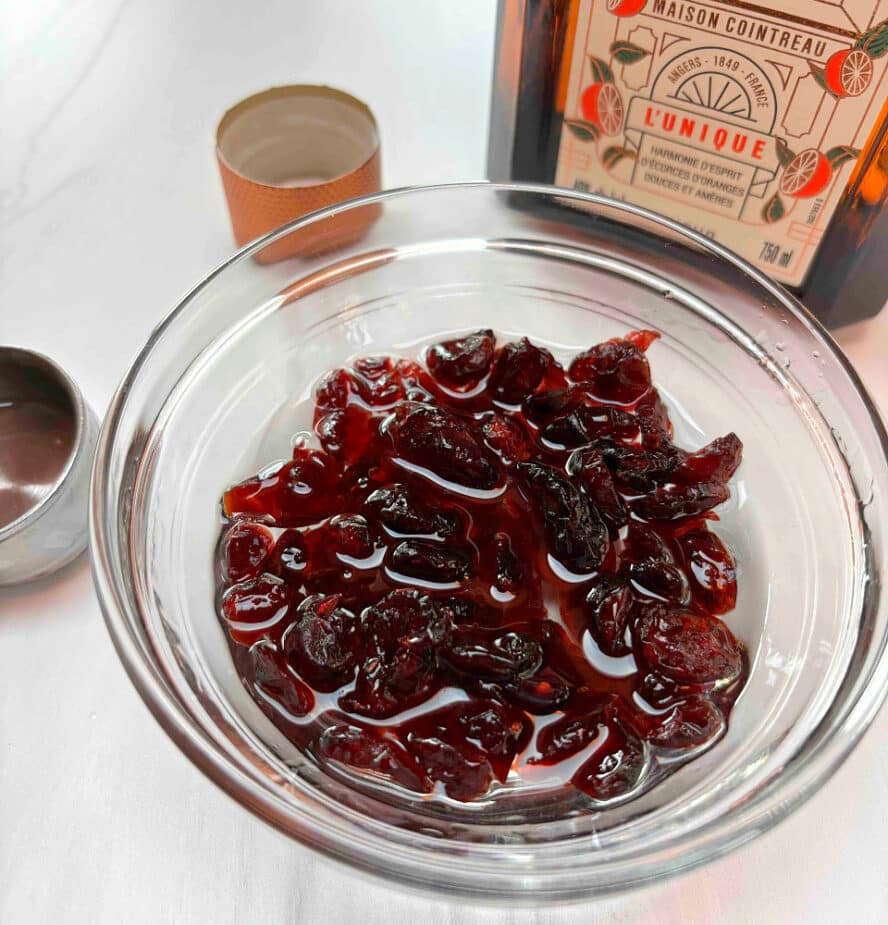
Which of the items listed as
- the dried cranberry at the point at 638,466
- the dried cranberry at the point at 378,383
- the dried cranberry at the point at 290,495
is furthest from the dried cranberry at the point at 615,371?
the dried cranberry at the point at 290,495

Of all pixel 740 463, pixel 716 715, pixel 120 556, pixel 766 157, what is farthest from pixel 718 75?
pixel 120 556

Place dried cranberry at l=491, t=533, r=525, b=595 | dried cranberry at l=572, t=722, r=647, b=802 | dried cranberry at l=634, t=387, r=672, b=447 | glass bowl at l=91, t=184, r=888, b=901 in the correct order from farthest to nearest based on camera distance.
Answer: dried cranberry at l=634, t=387, r=672, b=447 → dried cranberry at l=491, t=533, r=525, b=595 → dried cranberry at l=572, t=722, r=647, b=802 → glass bowl at l=91, t=184, r=888, b=901

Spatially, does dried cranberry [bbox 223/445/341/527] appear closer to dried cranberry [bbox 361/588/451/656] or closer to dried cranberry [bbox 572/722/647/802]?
dried cranberry [bbox 361/588/451/656]

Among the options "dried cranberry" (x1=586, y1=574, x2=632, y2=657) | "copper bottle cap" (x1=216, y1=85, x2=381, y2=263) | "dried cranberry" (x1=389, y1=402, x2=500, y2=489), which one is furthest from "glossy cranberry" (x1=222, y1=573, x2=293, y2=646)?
"copper bottle cap" (x1=216, y1=85, x2=381, y2=263)

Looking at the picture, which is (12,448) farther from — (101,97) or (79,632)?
(101,97)

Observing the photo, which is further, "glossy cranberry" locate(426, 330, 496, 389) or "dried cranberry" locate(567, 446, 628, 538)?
"glossy cranberry" locate(426, 330, 496, 389)

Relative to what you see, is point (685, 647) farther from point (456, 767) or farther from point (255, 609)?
point (255, 609)

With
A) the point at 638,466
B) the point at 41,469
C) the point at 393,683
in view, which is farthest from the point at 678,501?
the point at 41,469
